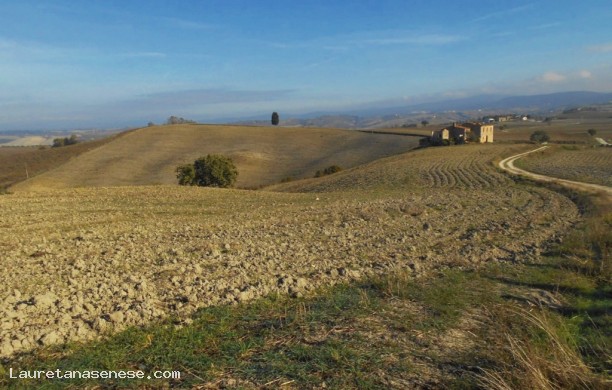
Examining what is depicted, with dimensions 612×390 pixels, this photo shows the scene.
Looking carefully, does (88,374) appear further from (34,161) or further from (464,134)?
(34,161)

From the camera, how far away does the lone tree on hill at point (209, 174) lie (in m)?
53.3

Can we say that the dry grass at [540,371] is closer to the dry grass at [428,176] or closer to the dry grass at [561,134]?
the dry grass at [428,176]

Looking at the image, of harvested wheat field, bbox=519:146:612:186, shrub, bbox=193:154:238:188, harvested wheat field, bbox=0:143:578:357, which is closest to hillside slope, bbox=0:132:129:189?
shrub, bbox=193:154:238:188

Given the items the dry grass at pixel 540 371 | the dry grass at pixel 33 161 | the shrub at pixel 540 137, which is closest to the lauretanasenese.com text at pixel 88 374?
the dry grass at pixel 540 371

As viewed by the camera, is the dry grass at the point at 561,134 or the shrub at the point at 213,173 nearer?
the shrub at the point at 213,173

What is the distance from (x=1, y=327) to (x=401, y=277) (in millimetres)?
7340

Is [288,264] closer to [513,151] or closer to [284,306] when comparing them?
[284,306]

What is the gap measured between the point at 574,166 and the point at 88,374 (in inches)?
2198

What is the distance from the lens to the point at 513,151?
233ft

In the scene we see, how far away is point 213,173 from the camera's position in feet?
174

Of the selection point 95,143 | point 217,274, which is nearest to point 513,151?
point 217,274

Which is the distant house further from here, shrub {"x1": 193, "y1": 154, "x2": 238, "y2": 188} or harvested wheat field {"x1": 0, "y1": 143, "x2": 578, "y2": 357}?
harvested wheat field {"x1": 0, "y1": 143, "x2": 578, "y2": 357}

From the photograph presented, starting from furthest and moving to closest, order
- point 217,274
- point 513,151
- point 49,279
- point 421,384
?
1. point 513,151
2. point 217,274
3. point 49,279
4. point 421,384

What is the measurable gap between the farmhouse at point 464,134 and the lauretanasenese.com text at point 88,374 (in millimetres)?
91525
